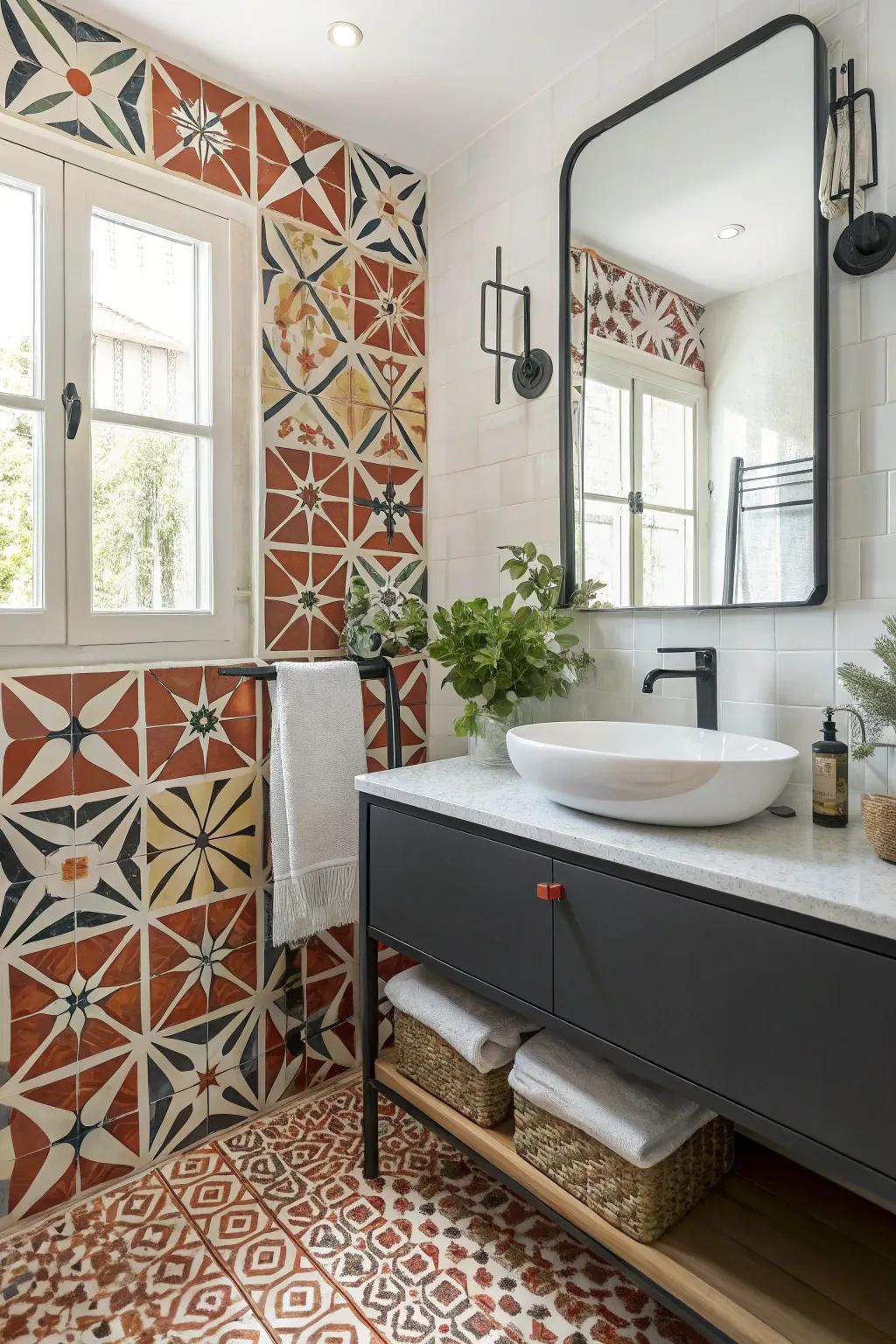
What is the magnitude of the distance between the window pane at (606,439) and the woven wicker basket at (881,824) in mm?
860

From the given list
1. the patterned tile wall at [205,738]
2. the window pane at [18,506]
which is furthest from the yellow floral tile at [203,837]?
the window pane at [18,506]

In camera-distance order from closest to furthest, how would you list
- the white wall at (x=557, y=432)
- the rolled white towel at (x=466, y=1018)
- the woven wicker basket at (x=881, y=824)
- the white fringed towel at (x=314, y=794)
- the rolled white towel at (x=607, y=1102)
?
the woven wicker basket at (x=881, y=824), the rolled white towel at (x=607, y=1102), the white wall at (x=557, y=432), the rolled white towel at (x=466, y=1018), the white fringed towel at (x=314, y=794)

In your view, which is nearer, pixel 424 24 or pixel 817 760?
pixel 817 760

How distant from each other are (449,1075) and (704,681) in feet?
3.02

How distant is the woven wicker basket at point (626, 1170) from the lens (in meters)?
1.22

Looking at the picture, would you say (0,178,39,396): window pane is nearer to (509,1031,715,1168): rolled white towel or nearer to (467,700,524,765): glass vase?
(467,700,524,765): glass vase

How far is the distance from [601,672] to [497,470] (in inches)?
23.8

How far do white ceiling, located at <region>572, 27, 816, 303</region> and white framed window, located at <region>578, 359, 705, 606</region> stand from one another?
0.21 meters

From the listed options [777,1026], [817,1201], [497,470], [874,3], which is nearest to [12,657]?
[497,470]

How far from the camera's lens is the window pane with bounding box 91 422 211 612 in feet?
5.71

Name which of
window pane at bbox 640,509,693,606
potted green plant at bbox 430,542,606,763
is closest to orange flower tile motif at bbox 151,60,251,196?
potted green plant at bbox 430,542,606,763

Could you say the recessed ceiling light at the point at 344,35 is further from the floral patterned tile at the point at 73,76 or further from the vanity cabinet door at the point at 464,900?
the vanity cabinet door at the point at 464,900

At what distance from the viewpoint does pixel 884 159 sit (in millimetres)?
1329

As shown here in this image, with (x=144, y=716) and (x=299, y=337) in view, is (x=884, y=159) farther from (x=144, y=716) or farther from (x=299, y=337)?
(x=144, y=716)
